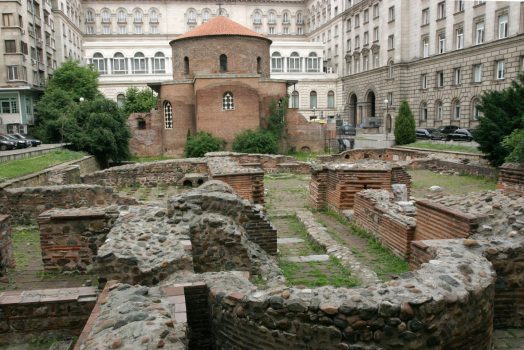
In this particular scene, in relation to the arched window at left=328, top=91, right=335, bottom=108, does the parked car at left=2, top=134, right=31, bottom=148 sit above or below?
Answer: below

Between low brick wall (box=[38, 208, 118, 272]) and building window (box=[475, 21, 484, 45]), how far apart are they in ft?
104

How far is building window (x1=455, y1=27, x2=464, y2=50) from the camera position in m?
33.3

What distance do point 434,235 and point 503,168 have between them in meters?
3.83

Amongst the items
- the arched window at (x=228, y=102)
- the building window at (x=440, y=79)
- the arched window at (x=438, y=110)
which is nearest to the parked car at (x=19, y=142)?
the arched window at (x=228, y=102)

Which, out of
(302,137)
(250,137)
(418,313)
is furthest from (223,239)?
(302,137)

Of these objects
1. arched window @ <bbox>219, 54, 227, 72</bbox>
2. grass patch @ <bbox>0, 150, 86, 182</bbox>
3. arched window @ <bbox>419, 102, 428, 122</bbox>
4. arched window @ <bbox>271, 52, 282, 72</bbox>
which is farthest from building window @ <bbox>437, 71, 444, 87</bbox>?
grass patch @ <bbox>0, 150, 86, 182</bbox>

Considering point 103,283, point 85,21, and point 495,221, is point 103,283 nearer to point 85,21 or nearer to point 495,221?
point 495,221

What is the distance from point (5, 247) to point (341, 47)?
167ft

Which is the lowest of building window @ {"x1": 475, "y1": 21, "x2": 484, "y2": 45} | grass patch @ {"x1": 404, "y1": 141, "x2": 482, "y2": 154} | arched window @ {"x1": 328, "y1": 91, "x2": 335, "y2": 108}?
grass patch @ {"x1": 404, "y1": 141, "x2": 482, "y2": 154}

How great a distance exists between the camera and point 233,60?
31391mm

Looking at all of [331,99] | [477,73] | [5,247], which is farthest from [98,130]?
[331,99]

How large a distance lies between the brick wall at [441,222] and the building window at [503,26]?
90.8 ft

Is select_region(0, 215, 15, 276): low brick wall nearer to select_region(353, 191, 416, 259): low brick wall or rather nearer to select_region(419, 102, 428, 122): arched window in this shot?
select_region(353, 191, 416, 259): low brick wall

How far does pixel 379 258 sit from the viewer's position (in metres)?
7.61
